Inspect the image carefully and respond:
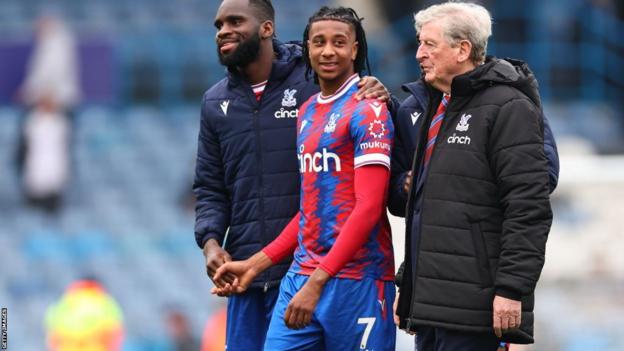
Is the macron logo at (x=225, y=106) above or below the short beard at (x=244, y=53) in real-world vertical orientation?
below

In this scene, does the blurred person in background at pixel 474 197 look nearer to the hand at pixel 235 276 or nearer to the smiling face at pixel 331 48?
the smiling face at pixel 331 48

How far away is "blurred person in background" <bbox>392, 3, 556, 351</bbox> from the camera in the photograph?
18.6ft

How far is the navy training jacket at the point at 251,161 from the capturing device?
6.62 meters

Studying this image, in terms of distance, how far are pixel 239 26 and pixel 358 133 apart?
0.76 metres

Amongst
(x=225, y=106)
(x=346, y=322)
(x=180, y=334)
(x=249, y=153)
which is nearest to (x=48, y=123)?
(x=180, y=334)

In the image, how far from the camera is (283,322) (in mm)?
6305

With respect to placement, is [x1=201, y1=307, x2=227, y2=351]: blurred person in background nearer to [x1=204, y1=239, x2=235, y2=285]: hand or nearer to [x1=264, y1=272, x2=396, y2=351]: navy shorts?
[x1=204, y1=239, x2=235, y2=285]: hand

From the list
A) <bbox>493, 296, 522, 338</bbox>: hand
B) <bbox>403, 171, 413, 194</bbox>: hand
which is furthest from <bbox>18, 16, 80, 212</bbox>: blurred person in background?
<bbox>493, 296, 522, 338</bbox>: hand

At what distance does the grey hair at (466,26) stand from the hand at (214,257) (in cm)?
136

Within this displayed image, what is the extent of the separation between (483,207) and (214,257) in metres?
1.30

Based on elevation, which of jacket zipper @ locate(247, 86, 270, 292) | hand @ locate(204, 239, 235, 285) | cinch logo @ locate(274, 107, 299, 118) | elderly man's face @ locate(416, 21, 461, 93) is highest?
elderly man's face @ locate(416, 21, 461, 93)

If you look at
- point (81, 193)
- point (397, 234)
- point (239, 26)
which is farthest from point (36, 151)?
point (239, 26)

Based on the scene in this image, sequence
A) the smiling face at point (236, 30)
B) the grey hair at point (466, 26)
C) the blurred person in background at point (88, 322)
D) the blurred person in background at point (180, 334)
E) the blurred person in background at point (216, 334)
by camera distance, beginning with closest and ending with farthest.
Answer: the grey hair at point (466, 26) < the smiling face at point (236, 30) < the blurred person in background at point (216, 334) < the blurred person in background at point (88, 322) < the blurred person in background at point (180, 334)

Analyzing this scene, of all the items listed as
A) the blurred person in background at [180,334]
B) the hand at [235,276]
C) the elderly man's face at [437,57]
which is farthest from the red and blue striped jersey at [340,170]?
the blurred person in background at [180,334]
